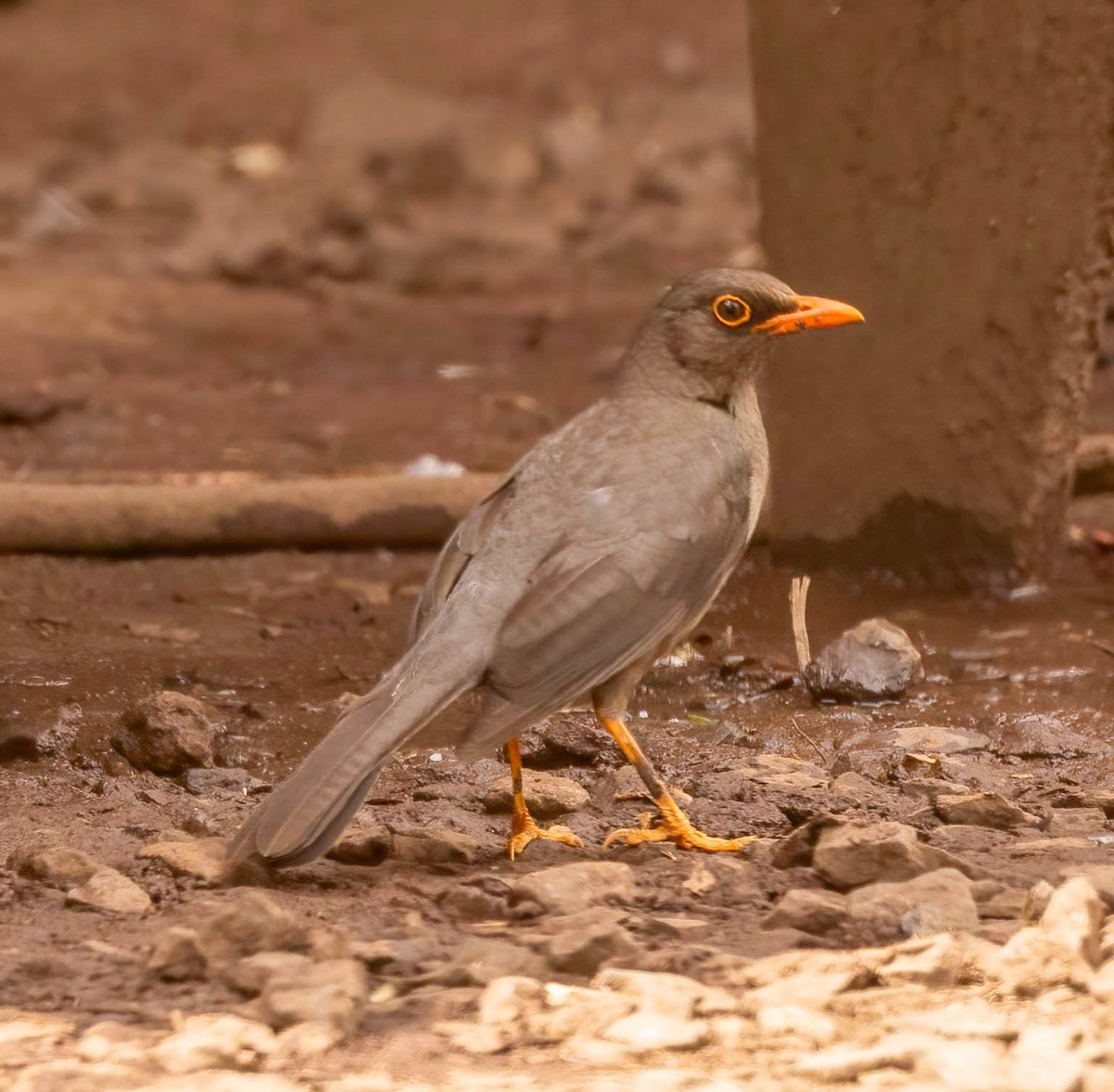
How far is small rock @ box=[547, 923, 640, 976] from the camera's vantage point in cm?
309

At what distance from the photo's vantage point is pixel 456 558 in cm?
407

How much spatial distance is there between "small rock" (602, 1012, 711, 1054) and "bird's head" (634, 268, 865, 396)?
6.04 feet

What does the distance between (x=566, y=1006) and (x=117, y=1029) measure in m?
0.69

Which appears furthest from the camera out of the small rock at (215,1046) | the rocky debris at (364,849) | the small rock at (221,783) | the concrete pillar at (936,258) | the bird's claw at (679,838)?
the concrete pillar at (936,258)

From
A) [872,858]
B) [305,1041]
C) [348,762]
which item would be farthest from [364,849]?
[872,858]

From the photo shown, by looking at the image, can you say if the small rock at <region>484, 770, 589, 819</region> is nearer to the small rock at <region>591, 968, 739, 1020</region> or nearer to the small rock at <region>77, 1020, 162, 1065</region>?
the small rock at <region>591, 968, 739, 1020</region>

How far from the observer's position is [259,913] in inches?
122

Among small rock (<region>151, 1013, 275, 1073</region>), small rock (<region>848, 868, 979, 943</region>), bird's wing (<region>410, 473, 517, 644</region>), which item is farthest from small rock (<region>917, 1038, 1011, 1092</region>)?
→ bird's wing (<region>410, 473, 517, 644</region>)

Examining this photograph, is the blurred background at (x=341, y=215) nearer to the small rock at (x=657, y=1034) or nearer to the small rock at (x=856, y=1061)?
the small rock at (x=657, y=1034)

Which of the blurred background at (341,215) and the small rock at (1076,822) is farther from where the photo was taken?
the blurred background at (341,215)

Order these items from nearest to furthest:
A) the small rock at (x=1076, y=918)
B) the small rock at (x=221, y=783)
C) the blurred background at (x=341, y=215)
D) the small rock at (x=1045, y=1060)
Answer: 1. the small rock at (x=1045, y=1060)
2. the small rock at (x=1076, y=918)
3. the small rock at (x=221, y=783)
4. the blurred background at (x=341, y=215)

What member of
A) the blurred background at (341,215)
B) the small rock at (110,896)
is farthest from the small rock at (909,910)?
the blurred background at (341,215)

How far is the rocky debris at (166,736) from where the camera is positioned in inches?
171

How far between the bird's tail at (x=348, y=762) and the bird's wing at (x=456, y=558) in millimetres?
284
